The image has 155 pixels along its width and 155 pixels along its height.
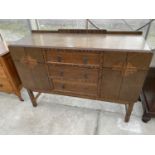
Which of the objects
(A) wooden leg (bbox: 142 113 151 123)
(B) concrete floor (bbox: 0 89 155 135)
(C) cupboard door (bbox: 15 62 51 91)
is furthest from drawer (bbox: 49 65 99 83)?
(A) wooden leg (bbox: 142 113 151 123)

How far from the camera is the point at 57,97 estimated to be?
2.14 meters

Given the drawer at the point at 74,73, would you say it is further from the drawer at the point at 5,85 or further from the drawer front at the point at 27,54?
the drawer at the point at 5,85

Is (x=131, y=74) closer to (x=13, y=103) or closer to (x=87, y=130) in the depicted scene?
(x=87, y=130)

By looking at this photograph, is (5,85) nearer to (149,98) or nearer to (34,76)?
(34,76)

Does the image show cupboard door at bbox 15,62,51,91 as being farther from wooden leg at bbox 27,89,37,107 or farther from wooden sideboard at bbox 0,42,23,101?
wooden sideboard at bbox 0,42,23,101

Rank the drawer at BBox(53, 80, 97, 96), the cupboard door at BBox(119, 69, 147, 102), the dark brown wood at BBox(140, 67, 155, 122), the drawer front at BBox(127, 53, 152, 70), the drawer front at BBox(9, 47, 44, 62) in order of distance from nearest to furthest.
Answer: the drawer front at BBox(127, 53, 152, 70)
the cupboard door at BBox(119, 69, 147, 102)
the drawer front at BBox(9, 47, 44, 62)
the drawer at BBox(53, 80, 97, 96)
the dark brown wood at BBox(140, 67, 155, 122)

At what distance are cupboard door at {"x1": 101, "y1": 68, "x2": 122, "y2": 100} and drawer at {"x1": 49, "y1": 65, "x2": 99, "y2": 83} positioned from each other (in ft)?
0.29

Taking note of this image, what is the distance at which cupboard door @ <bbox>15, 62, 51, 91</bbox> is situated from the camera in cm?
143

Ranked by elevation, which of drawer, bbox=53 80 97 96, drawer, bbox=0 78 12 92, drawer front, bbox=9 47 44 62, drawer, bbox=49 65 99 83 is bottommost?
drawer, bbox=0 78 12 92

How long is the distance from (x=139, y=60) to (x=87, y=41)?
0.53 m

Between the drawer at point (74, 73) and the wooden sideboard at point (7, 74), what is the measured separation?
2.21 feet

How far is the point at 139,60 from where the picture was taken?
3.56 feet

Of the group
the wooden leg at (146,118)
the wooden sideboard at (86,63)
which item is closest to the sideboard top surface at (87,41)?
the wooden sideboard at (86,63)
